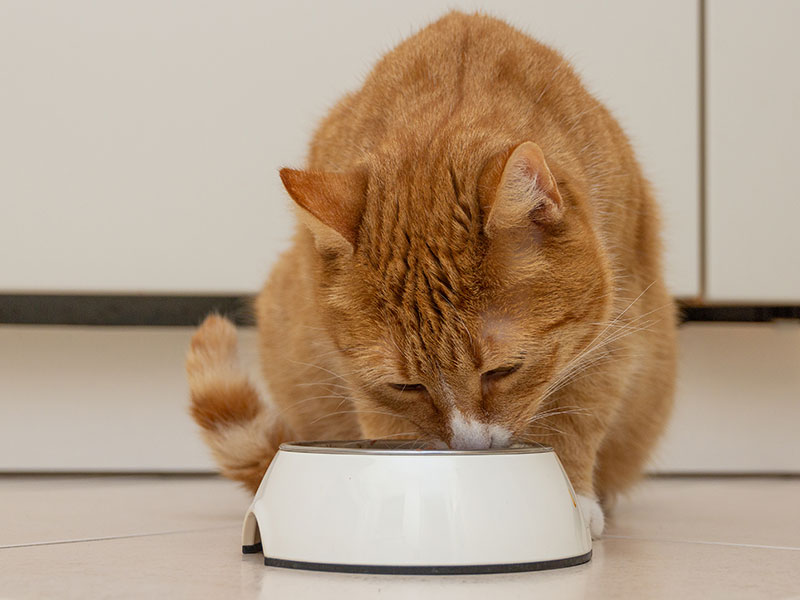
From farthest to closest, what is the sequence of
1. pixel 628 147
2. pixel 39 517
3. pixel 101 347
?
pixel 101 347 → pixel 628 147 → pixel 39 517

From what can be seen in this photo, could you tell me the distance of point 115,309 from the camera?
2188 mm

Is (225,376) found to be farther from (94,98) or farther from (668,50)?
(668,50)

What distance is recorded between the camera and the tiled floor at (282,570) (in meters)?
1.00

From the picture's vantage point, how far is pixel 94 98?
1.99 m

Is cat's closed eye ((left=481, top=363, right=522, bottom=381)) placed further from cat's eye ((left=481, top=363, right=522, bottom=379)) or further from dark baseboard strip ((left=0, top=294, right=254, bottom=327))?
dark baseboard strip ((left=0, top=294, right=254, bottom=327))

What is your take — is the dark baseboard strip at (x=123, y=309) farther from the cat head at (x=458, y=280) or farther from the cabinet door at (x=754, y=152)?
the cat head at (x=458, y=280)

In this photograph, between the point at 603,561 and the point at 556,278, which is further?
the point at 556,278

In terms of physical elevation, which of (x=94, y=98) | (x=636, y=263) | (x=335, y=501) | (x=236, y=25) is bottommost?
(x=335, y=501)

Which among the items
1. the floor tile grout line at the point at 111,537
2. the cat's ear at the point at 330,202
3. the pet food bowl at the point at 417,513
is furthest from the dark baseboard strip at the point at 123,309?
the pet food bowl at the point at 417,513

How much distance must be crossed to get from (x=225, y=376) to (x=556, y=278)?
59 centimetres

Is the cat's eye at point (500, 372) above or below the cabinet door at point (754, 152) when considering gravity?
below

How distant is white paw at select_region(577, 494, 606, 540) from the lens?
1.42 meters

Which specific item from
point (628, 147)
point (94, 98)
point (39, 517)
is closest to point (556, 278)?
point (628, 147)

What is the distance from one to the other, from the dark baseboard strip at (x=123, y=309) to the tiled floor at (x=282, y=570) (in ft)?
1.40
